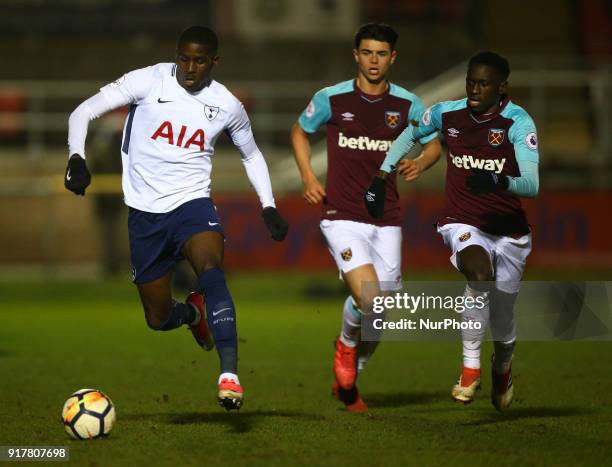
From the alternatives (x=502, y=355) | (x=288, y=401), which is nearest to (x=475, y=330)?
(x=502, y=355)

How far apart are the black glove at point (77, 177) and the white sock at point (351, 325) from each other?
2191mm

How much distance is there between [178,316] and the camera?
826cm

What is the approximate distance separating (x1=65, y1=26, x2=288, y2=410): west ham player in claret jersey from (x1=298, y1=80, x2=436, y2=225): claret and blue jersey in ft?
2.62

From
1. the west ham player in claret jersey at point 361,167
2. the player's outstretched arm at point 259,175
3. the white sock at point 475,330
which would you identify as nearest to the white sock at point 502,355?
the white sock at point 475,330

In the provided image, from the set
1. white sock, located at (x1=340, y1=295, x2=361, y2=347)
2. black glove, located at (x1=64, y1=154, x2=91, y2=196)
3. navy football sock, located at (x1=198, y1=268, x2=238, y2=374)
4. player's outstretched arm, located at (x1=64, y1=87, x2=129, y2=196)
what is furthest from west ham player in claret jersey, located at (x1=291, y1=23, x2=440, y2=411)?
black glove, located at (x1=64, y1=154, x2=91, y2=196)

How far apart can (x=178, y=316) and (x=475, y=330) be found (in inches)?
79.7

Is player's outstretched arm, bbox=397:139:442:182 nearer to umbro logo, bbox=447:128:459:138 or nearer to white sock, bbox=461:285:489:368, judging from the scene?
umbro logo, bbox=447:128:459:138

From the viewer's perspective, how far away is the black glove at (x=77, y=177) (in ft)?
23.5

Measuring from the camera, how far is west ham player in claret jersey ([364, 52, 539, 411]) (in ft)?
25.1

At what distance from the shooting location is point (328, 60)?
86.7 ft

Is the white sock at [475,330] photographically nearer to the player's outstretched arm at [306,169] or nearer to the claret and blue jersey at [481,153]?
the claret and blue jersey at [481,153]

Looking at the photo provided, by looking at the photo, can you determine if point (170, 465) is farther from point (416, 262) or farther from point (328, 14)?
point (328, 14)

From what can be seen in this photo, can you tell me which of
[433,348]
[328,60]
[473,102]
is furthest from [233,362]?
[328,60]

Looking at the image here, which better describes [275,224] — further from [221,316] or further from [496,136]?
[496,136]
